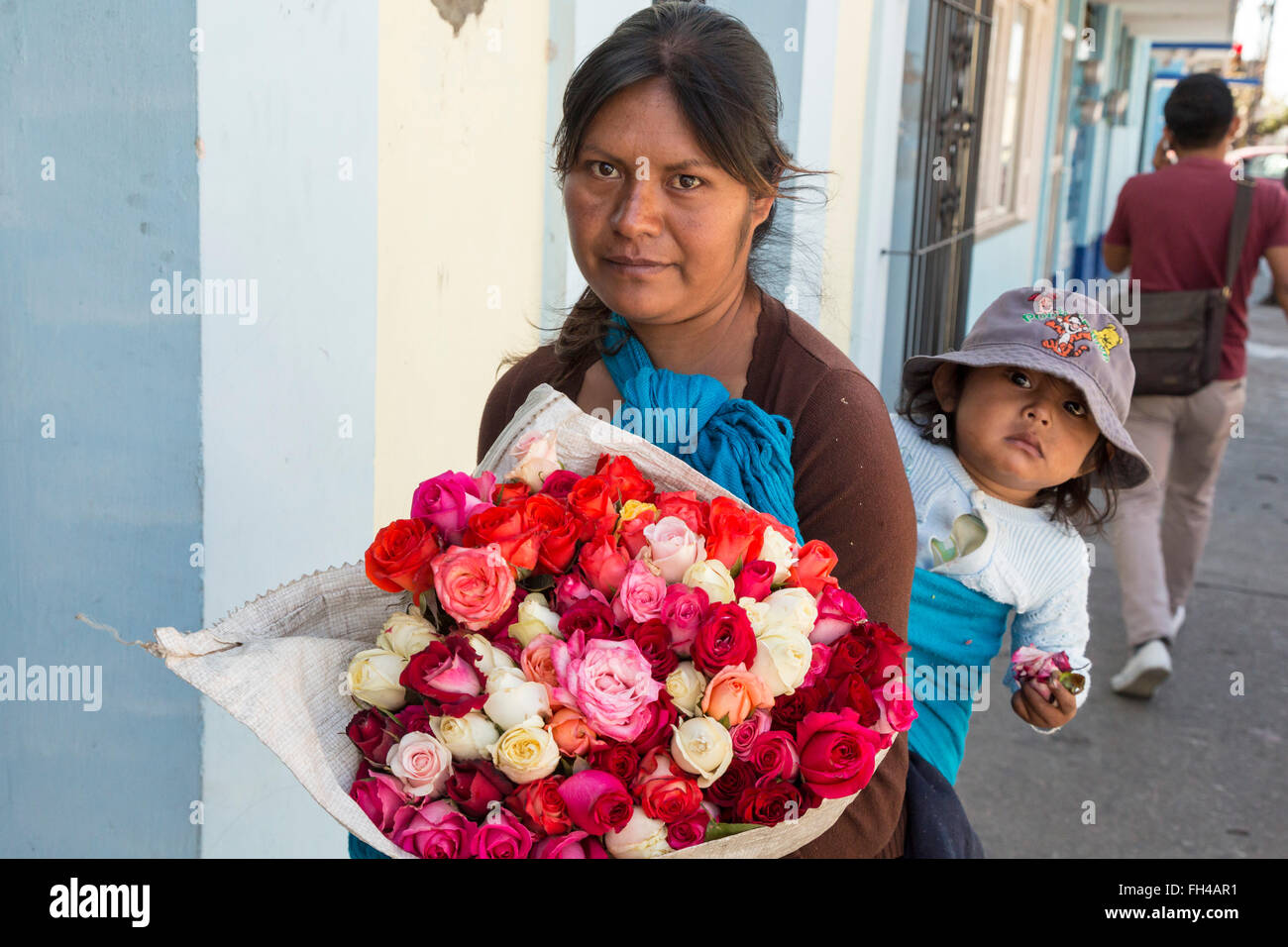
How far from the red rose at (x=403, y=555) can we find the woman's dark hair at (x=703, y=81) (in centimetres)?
65

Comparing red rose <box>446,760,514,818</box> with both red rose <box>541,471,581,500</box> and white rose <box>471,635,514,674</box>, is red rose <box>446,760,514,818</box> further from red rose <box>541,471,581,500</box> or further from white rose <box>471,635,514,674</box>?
red rose <box>541,471,581,500</box>

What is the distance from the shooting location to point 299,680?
1254mm

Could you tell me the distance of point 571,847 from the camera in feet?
3.83

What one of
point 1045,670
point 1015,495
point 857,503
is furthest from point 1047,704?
point 857,503

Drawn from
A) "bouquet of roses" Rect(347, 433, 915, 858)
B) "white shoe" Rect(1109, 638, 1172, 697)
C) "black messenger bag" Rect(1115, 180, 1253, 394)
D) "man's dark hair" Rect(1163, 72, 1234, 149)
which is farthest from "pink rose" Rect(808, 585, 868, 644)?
"man's dark hair" Rect(1163, 72, 1234, 149)

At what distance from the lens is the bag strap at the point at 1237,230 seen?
4996mm

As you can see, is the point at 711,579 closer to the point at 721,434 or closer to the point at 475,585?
the point at 475,585

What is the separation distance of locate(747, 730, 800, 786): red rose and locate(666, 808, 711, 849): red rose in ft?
0.21

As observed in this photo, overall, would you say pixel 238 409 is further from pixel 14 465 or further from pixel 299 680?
pixel 299 680

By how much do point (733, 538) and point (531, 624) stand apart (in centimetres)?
23

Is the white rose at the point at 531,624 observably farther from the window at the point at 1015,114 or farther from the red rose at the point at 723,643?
the window at the point at 1015,114

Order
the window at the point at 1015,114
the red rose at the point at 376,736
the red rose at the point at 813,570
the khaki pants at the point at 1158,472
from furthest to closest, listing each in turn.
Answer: the window at the point at 1015,114 → the khaki pants at the point at 1158,472 → the red rose at the point at 813,570 → the red rose at the point at 376,736

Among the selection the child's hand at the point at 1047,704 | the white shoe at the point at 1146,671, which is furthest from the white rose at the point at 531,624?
the white shoe at the point at 1146,671
